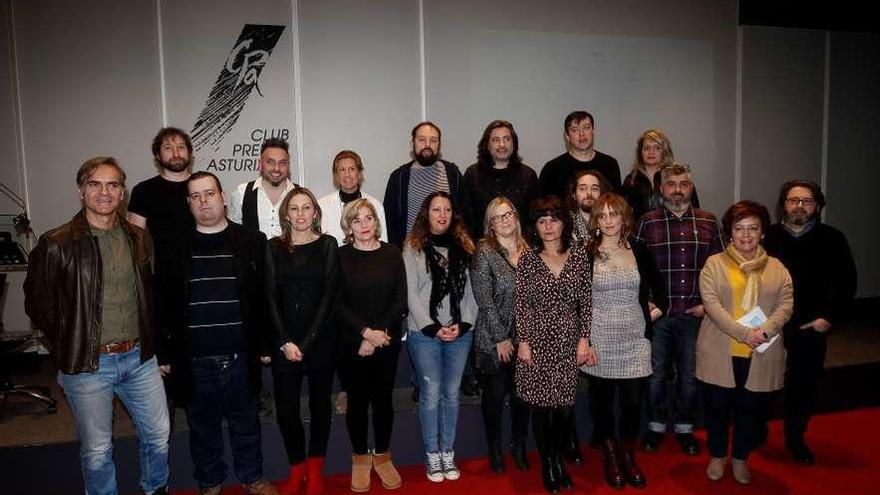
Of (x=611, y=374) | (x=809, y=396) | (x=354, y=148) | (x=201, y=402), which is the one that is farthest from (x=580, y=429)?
(x=354, y=148)

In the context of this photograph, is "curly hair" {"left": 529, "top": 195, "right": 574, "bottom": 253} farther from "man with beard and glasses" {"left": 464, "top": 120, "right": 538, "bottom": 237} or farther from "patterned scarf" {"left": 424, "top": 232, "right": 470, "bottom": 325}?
"man with beard and glasses" {"left": 464, "top": 120, "right": 538, "bottom": 237}

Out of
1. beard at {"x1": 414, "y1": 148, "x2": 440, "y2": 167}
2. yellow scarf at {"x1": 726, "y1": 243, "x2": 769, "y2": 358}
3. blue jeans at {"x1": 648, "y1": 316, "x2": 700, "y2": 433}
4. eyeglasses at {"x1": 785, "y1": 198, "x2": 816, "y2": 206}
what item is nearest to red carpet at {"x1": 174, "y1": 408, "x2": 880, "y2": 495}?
blue jeans at {"x1": 648, "y1": 316, "x2": 700, "y2": 433}

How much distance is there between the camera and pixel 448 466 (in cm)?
318

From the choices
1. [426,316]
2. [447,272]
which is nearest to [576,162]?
[447,272]

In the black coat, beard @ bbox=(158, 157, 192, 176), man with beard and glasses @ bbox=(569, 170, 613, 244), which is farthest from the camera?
man with beard and glasses @ bbox=(569, 170, 613, 244)

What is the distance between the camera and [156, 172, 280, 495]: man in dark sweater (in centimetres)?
264

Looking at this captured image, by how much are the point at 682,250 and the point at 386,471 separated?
2.08 meters

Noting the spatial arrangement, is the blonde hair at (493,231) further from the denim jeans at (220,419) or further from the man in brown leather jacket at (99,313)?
the man in brown leather jacket at (99,313)

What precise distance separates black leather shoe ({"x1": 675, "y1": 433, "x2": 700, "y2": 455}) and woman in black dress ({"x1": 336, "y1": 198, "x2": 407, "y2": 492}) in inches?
69.4

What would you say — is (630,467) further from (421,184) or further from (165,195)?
(165,195)

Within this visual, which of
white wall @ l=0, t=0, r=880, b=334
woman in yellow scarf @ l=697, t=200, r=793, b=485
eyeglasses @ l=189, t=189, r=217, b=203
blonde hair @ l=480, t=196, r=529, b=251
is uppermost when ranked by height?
white wall @ l=0, t=0, r=880, b=334

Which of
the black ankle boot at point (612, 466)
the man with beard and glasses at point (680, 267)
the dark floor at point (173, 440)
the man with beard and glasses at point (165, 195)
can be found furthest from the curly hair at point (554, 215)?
the man with beard and glasses at point (165, 195)

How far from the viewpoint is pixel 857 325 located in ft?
19.9

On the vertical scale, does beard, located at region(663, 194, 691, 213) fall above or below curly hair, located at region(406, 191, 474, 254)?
above
